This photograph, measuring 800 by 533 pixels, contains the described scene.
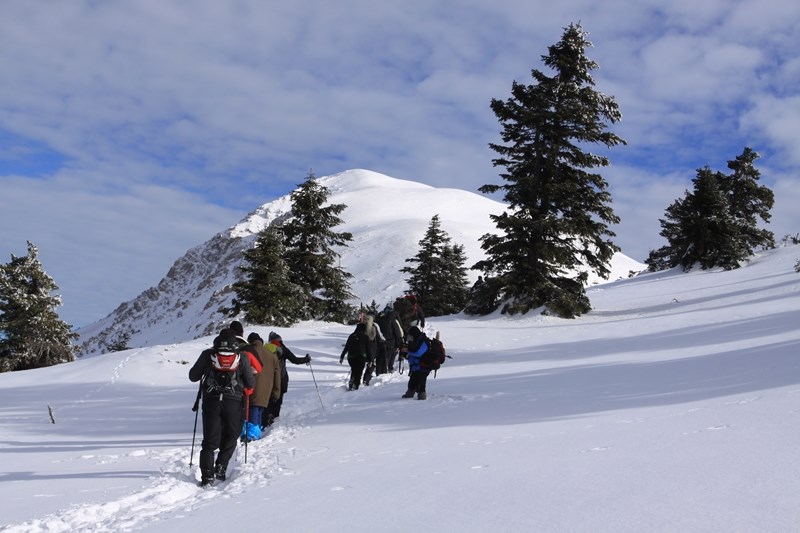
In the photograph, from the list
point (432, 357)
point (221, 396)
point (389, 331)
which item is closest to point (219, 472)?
point (221, 396)

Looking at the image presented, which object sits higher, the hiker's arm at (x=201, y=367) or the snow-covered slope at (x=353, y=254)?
the snow-covered slope at (x=353, y=254)

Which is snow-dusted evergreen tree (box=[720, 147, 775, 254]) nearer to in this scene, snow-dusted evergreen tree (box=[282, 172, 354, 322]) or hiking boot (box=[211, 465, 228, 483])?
snow-dusted evergreen tree (box=[282, 172, 354, 322])

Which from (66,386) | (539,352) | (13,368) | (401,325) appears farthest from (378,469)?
(13,368)

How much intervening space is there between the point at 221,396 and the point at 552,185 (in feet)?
68.1

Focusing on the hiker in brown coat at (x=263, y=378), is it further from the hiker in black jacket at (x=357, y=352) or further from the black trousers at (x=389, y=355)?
the black trousers at (x=389, y=355)

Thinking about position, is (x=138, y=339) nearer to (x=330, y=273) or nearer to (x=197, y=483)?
(x=330, y=273)

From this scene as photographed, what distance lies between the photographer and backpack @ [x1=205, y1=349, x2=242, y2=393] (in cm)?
727

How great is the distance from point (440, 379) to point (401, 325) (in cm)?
264

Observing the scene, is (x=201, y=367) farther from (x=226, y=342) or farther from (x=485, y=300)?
(x=485, y=300)

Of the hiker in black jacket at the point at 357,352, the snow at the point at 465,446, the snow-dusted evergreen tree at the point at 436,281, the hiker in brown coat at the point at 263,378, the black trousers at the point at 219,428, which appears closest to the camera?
the snow at the point at 465,446

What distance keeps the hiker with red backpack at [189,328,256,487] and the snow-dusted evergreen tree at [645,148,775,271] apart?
35.4 metres

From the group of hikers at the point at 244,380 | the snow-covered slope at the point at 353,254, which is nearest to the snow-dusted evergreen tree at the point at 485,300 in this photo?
the group of hikers at the point at 244,380

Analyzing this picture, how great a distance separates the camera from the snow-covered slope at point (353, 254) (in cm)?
7975

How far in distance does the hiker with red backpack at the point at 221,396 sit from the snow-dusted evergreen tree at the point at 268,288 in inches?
780
